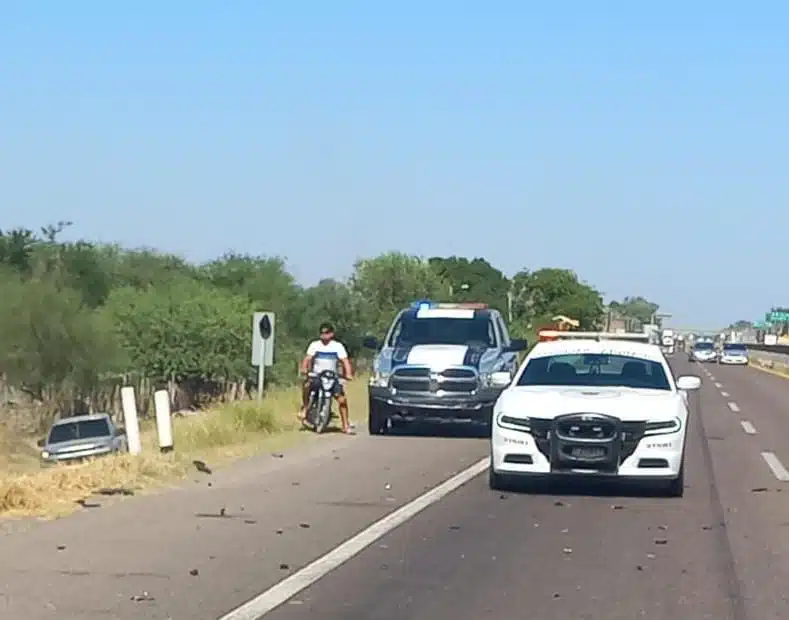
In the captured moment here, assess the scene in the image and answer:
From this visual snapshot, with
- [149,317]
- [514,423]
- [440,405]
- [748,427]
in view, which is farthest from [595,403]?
[149,317]

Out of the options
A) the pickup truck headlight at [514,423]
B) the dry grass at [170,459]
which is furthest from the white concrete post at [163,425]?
the pickup truck headlight at [514,423]

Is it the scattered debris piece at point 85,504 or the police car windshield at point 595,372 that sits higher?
the police car windshield at point 595,372

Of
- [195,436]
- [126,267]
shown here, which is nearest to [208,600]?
[195,436]

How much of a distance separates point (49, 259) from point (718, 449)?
165ft

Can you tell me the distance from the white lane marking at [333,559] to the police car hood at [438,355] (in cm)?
690

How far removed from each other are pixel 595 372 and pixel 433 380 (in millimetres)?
7337

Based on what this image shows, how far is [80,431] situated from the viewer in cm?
3488

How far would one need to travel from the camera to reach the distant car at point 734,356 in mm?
86125

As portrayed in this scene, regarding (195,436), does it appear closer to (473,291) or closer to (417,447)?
(417,447)

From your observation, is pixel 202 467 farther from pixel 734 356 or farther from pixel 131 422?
pixel 734 356

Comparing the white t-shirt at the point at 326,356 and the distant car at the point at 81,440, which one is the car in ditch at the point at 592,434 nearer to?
the white t-shirt at the point at 326,356

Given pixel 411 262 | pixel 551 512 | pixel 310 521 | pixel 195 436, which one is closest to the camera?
pixel 310 521

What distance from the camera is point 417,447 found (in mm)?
22109

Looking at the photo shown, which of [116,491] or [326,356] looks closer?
[116,491]
